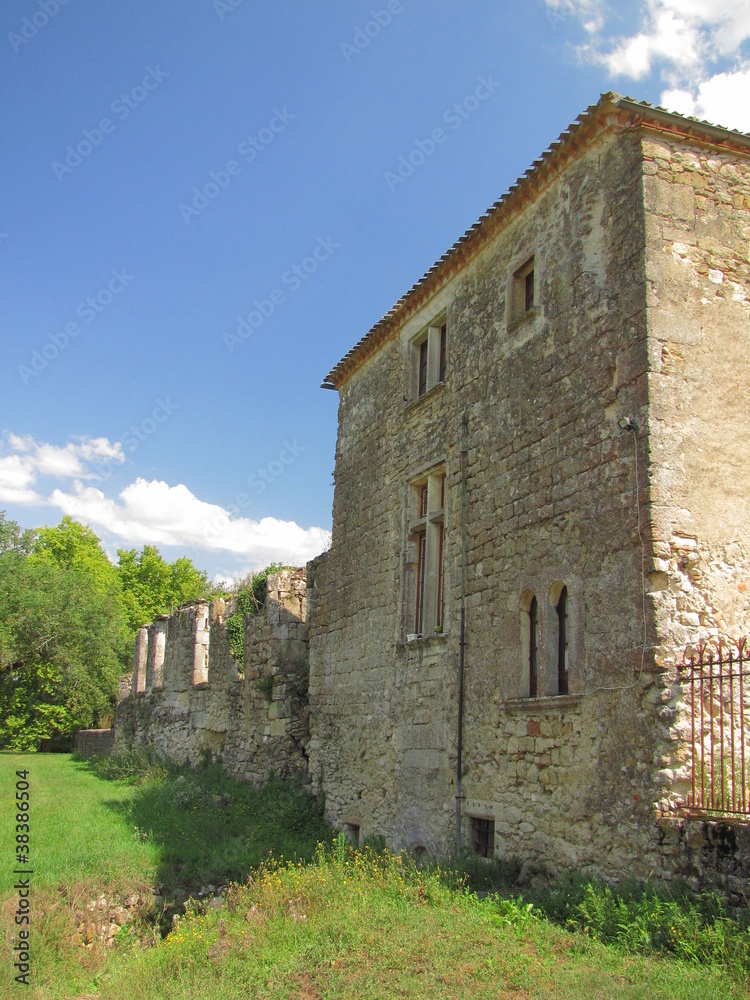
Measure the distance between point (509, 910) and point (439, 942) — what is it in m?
0.80

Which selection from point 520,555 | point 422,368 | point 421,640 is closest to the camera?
point 520,555

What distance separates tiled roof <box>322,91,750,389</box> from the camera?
747cm

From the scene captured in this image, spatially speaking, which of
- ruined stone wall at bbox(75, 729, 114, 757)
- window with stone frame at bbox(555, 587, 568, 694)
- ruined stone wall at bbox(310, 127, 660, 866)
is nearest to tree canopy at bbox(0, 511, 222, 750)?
ruined stone wall at bbox(75, 729, 114, 757)

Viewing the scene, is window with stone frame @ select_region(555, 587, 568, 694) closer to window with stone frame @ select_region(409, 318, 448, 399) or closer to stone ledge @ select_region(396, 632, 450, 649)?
stone ledge @ select_region(396, 632, 450, 649)

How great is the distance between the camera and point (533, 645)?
27.1 ft

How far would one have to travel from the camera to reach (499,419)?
9.29 meters

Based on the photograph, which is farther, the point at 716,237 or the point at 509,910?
the point at 716,237

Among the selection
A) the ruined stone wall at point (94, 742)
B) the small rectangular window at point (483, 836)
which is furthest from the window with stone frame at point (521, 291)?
the ruined stone wall at point (94, 742)

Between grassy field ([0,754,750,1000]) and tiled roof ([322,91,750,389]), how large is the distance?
259 inches

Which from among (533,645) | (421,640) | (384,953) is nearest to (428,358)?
(421,640)

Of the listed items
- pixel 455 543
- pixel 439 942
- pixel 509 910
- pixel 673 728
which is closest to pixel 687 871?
pixel 673 728

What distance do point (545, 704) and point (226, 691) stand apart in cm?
1138

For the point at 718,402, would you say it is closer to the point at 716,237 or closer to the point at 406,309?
the point at 716,237

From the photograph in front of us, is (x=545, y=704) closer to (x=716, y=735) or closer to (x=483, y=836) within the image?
(x=716, y=735)
